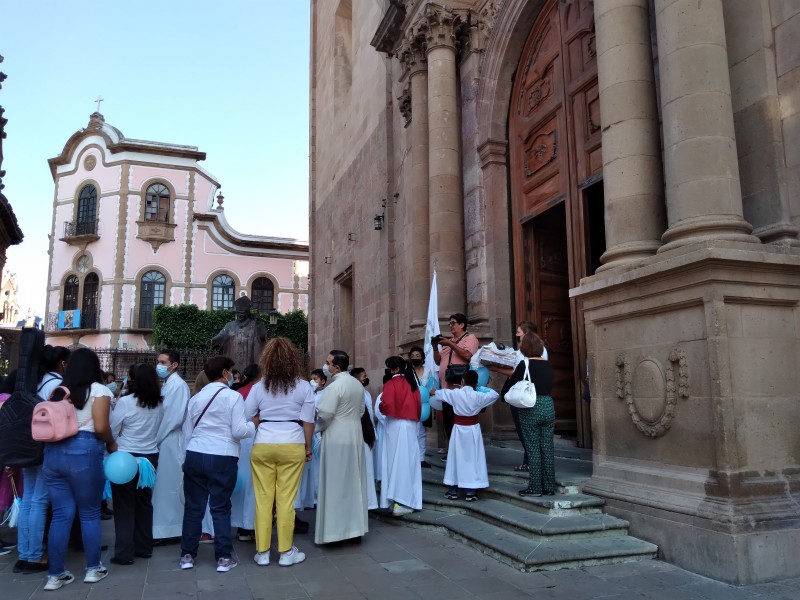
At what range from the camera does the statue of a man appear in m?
11.6

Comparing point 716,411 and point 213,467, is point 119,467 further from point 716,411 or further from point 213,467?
point 716,411

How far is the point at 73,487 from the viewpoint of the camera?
5.17m

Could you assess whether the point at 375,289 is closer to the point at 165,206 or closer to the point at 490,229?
the point at 490,229

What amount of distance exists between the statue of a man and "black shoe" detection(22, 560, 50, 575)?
20.1 ft

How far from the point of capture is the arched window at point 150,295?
37656mm

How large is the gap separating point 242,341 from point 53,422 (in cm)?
663

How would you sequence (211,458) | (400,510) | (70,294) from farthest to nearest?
(70,294) < (400,510) < (211,458)


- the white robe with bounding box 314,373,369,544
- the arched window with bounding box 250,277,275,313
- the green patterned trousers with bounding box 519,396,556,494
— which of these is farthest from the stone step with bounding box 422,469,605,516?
the arched window with bounding box 250,277,275,313

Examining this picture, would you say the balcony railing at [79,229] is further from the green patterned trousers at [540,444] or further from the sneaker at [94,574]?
the green patterned trousers at [540,444]

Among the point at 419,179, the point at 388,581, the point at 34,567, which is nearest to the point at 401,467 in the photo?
the point at 388,581

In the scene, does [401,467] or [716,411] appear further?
[401,467]

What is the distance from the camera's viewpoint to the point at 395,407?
24.2 feet

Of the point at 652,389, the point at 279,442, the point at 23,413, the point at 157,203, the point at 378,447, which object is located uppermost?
the point at 157,203

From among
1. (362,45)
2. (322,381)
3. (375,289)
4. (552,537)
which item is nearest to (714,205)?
(552,537)
